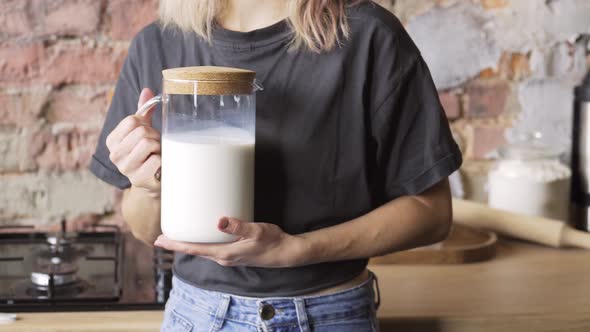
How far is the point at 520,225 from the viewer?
177cm

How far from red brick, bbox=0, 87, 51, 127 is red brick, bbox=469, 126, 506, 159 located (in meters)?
0.93

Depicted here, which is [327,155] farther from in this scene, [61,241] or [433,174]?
[61,241]

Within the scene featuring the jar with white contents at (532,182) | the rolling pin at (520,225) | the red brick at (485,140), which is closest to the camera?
the rolling pin at (520,225)

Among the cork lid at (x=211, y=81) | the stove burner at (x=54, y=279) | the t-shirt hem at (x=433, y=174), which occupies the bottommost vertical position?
the stove burner at (x=54, y=279)

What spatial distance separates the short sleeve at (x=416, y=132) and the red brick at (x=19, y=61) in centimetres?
93

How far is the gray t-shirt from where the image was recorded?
3.72 feet

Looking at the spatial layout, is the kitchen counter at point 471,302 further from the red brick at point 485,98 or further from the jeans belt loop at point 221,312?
the red brick at point 485,98

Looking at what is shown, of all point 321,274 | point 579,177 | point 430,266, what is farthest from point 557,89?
point 321,274

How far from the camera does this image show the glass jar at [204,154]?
39.0 inches

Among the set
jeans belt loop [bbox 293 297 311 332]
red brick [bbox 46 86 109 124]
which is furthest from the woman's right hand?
red brick [bbox 46 86 109 124]

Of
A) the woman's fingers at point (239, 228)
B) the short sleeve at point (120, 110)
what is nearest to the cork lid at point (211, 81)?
the woman's fingers at point (239, 228)

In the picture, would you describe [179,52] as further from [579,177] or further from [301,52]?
[579,177]

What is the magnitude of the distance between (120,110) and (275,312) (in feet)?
1.21

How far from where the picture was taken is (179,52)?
121 centimetres
